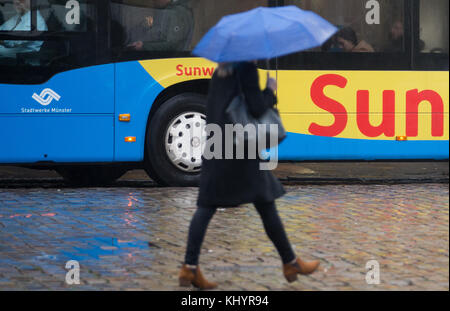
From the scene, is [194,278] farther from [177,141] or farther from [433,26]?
[433,26]

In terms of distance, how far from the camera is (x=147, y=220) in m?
8.70

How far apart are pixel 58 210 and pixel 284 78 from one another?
3.24 m

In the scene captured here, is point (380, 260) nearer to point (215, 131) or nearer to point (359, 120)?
point (215, 131)

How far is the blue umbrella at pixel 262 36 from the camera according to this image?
5.66 m

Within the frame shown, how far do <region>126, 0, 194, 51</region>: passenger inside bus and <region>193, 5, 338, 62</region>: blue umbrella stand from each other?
522 centimetres

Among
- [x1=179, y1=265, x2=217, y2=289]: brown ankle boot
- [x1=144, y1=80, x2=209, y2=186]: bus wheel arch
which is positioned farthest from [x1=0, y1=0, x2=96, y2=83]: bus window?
[x1=179, y1=265, x2=217, y2=289]: brown ankle boot

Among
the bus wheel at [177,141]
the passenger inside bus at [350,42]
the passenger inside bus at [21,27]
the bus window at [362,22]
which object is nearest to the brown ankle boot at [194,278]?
the bus wheel at [177,141]

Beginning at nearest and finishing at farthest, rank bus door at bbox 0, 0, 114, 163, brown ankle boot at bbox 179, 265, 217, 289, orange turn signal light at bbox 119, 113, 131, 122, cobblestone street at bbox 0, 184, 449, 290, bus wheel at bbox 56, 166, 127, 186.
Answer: brown ankle boot at bbox 179, 265, 217, 289
cobblestone street at bbox 0, 184, 449, 290
bus door at bbox 0, 0, 114, 163
orange turn signal light at bbox 119, 113, 131, 122
bus wheel at bbox 56, 166, 127, 186

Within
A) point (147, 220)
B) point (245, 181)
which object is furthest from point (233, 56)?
point (147, 220)

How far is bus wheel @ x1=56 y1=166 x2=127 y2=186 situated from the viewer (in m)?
11.9

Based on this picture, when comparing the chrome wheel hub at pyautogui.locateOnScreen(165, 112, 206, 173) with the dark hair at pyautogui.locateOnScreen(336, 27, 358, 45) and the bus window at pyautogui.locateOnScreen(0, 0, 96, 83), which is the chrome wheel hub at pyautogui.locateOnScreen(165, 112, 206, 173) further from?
the dark hair at pyautogui.locateOnScreen(336, 27, 358, 45)

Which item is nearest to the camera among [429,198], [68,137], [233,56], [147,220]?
[233,56]

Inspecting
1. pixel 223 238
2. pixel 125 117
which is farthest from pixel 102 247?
pixel 125 117

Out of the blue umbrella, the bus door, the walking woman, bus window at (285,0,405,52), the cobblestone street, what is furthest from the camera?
bus window at (285,0,405,52)
